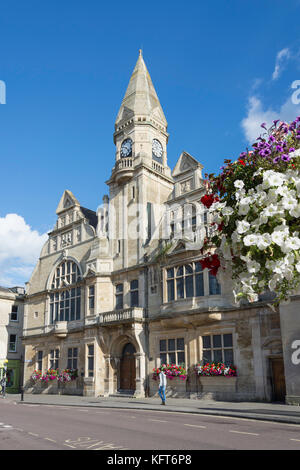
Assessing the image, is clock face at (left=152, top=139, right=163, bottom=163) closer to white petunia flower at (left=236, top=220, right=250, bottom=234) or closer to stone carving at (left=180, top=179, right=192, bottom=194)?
stone carving at (left=180, top=179, right=192, bottom=194)

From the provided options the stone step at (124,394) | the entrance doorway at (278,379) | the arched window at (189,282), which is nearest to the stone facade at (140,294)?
the arched window at (189,282)

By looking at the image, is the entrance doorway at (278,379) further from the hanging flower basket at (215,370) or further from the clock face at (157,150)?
the clock face at (157,150)

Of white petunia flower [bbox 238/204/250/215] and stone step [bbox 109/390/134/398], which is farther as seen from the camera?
stone step [bbox 109/390/134/398]

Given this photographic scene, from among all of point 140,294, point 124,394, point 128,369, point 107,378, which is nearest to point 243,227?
point 140,294

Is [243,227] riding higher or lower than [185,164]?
lower

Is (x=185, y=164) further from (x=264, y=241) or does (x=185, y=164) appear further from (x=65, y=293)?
(x=264, y=241)

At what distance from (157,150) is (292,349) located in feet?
70.6

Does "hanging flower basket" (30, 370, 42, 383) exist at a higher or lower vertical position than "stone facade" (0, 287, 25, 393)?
lower

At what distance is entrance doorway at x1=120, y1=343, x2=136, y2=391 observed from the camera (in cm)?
2978

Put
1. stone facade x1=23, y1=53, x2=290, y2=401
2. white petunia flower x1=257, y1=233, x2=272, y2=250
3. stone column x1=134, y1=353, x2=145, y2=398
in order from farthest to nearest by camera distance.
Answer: stone column x1=134, y1=353, x2=145, y2=398, stone facade x1=23, y1=53, x2=290, y2=401, white petunia flower x1=257, y1=233, x2=272, y2=250

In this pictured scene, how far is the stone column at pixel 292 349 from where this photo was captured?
64.3ft

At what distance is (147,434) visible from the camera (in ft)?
37.6

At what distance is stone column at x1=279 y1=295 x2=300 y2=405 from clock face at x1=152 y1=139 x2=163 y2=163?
1937cm

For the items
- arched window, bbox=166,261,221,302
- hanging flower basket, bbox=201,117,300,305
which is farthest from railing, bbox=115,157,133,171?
hanging flower basket, bbox=201,117,300,305
